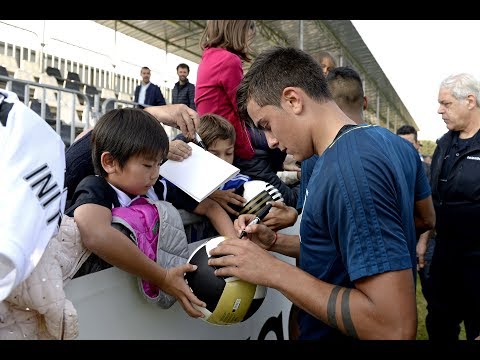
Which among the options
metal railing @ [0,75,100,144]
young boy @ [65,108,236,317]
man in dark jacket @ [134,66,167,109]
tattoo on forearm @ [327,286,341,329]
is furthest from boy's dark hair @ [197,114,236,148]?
man in dark jacket @ [134,66,167,109]

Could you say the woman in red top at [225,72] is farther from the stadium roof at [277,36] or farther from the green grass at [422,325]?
the stadium roof at [277,36]

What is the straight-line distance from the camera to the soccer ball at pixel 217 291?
5.87ft

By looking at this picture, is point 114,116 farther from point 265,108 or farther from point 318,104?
point 318,104

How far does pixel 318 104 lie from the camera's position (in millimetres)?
1700

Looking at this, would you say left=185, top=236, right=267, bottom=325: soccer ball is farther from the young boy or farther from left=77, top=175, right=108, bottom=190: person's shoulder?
left=77, top=175, right=108, bottom=190: person's shoulder

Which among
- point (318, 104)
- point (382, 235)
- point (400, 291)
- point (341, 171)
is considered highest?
point (318, 104)

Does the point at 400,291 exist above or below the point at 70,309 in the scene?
above

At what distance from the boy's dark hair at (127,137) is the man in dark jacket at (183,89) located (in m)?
8.80

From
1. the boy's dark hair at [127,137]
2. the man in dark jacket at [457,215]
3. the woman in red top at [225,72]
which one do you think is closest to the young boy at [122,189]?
the boy's dark hair at [127,137]

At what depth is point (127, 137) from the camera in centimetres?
192

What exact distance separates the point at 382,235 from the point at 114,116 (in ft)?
4.16

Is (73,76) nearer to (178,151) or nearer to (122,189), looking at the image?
(178,151)

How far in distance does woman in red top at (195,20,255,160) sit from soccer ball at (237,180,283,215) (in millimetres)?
580
